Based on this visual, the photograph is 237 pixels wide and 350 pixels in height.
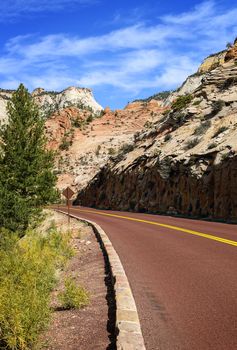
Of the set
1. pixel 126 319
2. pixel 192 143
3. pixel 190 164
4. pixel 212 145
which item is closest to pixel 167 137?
pixel 192 143

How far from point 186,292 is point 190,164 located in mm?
22106

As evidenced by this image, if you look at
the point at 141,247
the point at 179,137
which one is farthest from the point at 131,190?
the point at 141,247

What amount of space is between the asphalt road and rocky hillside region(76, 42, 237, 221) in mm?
11754

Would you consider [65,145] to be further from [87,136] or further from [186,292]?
[186,292]

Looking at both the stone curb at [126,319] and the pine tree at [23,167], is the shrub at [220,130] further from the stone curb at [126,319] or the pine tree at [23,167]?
the stone curb at [126,319]

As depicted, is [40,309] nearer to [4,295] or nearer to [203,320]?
[4,295]

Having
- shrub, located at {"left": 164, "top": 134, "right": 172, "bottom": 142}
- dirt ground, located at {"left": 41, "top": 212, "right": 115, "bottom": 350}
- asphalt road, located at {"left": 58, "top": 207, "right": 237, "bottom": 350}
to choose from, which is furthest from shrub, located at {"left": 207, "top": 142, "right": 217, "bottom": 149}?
dirt ground, located at {"left": 41, "top": 212, "right": 115, "bottom": 350}

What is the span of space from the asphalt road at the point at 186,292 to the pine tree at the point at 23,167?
15.2m

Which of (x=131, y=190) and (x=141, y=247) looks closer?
(x=141, y=247)

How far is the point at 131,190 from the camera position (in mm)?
41406

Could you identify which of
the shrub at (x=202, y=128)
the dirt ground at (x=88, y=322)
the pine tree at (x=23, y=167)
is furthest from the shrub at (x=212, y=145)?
the dirt ground at (x=88, y=322)

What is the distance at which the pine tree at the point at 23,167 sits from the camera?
25625 millimetres

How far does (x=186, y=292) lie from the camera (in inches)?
257

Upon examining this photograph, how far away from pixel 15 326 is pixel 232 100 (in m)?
33.8
